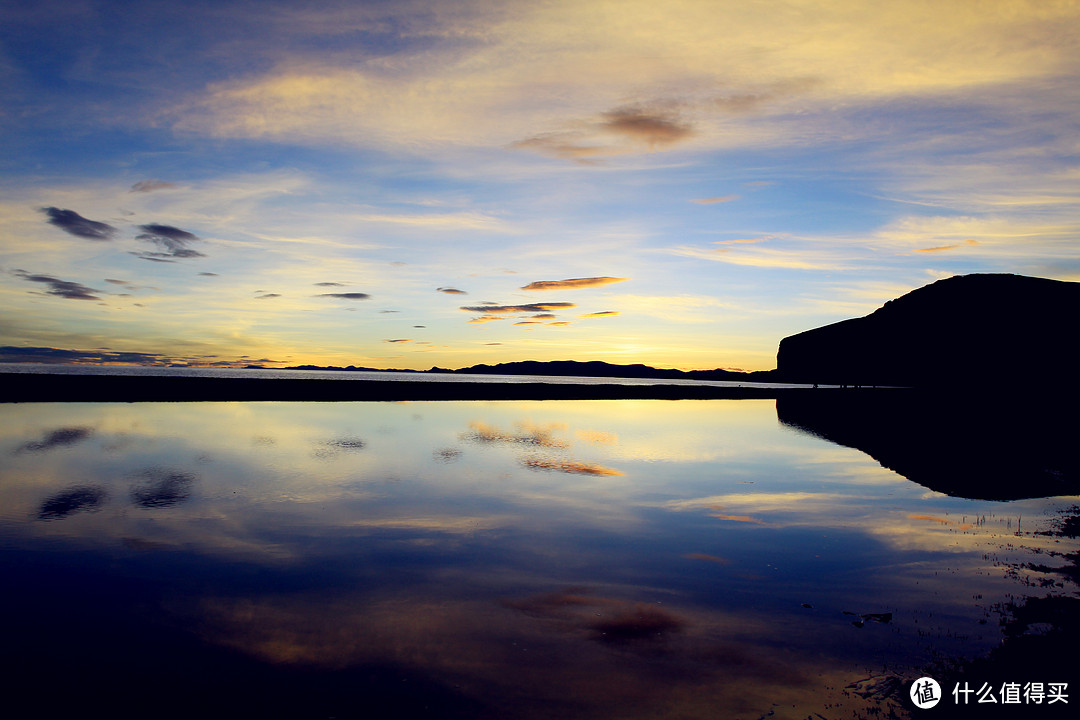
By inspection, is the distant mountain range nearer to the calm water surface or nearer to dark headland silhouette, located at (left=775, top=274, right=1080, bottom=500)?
dark headland silhouette, located at (left=775, top=274, right=1080, bottom=500)

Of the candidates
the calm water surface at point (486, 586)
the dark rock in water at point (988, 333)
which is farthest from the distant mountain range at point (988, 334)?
the calm water surface at point (486, 586)

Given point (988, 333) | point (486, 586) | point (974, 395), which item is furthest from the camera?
point (988, 333)

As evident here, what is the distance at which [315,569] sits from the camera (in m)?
9.42

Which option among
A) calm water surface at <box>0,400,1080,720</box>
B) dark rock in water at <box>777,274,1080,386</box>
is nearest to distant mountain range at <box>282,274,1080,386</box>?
dark rock in water at <box>777,274,1080,386</box>

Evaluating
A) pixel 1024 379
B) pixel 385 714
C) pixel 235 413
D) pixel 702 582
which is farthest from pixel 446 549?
pixel 1024 379

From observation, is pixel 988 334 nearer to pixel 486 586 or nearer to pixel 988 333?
pixel 988 333

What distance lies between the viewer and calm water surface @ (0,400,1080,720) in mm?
5992

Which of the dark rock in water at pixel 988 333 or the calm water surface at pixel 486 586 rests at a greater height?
the dark rock in water at pixel 988 333

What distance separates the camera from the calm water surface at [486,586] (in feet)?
19.7

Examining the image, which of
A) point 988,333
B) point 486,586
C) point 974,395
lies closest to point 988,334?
point 988,333

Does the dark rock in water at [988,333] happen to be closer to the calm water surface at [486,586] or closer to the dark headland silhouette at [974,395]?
the dark headland silhouette at [974,395]

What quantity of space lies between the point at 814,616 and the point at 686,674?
8.84 ft

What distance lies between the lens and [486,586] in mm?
8891

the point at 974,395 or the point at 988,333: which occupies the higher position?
the point at 988,333
